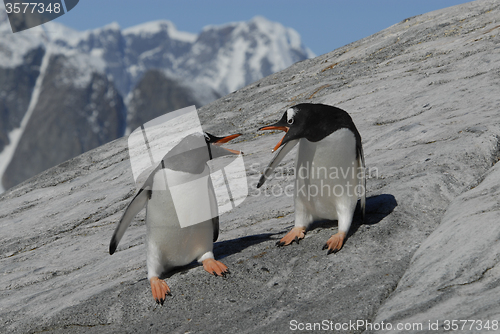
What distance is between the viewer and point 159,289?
3.70 metres

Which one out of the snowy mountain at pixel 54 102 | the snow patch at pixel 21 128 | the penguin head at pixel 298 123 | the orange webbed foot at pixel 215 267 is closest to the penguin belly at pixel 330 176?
the penguin head at pixel 298 123

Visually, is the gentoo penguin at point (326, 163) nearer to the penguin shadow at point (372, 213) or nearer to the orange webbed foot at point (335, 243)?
the orange webbed foot at point (335, 243)

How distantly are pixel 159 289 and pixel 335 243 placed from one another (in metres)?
Result: 1.51

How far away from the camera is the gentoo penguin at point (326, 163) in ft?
12.6

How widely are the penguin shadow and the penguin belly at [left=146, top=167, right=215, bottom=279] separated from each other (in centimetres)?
110

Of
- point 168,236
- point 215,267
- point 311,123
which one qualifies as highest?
point 311,123

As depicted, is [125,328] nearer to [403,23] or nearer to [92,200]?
[92,200]

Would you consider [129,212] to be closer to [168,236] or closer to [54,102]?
[168,236]

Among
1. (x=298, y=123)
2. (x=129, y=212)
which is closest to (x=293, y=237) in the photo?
(x=298, y=123)

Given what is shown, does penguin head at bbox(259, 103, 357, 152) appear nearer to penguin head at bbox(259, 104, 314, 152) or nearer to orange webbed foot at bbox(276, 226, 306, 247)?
penguin head at bbox(259, 104, 314, 152)

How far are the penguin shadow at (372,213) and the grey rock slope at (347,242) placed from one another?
0.8 inches

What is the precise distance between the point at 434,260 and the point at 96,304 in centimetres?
275

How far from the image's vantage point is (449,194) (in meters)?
4.45

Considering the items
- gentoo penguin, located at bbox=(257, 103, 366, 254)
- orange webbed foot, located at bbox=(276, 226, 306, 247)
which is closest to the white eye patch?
gentoo penguin, located at bbox=(257, 103, 366, 254)
